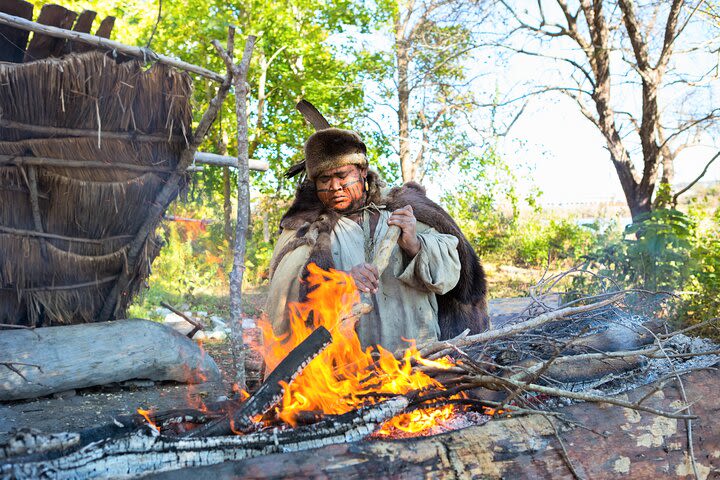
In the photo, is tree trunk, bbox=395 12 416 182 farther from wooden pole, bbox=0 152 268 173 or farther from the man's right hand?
the man's right hand

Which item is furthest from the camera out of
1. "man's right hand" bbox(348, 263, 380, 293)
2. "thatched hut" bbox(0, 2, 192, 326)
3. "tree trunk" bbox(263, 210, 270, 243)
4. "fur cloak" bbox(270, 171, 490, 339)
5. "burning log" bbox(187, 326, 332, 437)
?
"tree trunk" bbox(263, 210, 270, 243)

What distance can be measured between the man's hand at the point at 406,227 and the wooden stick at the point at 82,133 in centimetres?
273

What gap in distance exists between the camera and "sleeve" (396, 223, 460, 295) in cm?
334

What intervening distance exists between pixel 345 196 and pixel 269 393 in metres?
1.62

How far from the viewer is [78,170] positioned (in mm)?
5129

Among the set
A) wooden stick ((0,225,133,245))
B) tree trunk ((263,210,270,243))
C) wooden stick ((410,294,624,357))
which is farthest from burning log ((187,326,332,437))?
tree trunk ((263,210,270,243))

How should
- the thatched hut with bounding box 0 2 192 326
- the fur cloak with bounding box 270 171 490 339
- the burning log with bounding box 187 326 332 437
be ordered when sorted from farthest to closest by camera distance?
the thatched hut with bounding box 0 2 192 326 < the fur cloak with bounding box 270 171 490 339 < the burning log with bounding box 187 326 332 437

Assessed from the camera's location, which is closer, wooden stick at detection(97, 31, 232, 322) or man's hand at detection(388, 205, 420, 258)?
man's hand at detection(388, 205, 420, 258)

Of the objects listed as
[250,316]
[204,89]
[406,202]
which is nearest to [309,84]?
[204,89]

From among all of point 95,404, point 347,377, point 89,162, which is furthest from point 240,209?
point 347,377

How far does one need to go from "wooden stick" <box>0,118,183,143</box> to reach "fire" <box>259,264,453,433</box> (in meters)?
2.85

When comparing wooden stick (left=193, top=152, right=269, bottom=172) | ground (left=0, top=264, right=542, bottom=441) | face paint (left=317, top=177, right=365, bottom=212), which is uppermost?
wooden stick (left=193, top=152, right=269, bottom=172)

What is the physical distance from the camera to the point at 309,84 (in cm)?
1417

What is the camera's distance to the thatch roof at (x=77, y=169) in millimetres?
4496
